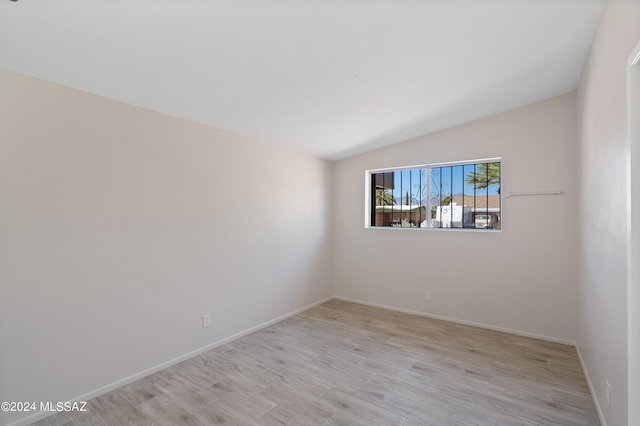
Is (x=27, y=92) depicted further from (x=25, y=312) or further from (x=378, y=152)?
(x=378, y=152)

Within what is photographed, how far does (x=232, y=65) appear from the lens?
2.06m

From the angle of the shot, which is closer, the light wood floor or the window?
the light wood floor

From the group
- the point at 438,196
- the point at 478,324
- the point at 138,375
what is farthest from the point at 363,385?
the point at 438,196

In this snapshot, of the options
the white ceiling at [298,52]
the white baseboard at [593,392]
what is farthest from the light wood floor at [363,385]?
the white ceiling at [298,52]

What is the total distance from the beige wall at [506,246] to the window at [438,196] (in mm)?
153

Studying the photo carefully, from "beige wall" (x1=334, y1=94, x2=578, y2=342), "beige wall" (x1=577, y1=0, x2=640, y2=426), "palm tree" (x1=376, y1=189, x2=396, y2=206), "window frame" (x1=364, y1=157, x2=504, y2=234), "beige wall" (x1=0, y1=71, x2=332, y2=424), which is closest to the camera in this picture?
"beige wall" (x1=577, y1=0, x2=640, y2=426)

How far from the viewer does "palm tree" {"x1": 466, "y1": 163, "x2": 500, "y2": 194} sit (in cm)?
366

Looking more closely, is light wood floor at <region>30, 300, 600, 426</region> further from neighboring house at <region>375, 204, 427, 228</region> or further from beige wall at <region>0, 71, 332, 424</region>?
neighboring house at <region>375, 204, 427, 228</region>

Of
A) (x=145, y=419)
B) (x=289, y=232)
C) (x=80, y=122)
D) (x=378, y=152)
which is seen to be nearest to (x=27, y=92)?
(x=80, y=122)

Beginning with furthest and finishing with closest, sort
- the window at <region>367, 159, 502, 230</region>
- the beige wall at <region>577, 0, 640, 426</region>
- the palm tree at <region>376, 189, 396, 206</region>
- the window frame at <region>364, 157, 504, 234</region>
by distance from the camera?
the palm tree at <region>376, 189, 396, 206</region> < the window at <region>367, 159, 502, 230</region> < the window frame at <region>364, 157, 504, 234</region> < the beige wall at <region>577, 0, 640, 426</region>

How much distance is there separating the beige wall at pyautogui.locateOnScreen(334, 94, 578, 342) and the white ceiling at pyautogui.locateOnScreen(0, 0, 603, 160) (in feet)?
1.87

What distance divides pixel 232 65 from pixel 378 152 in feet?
9.48

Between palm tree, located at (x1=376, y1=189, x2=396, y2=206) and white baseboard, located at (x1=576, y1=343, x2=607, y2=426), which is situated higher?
palm tree, located at (x1=376, y1=189, x2=396, y2=206)

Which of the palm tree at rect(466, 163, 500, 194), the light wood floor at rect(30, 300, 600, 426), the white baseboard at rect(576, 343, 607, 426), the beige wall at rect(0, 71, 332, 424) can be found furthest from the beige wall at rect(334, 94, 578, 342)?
the beige wall at rect(0, 71, 332, 424)
